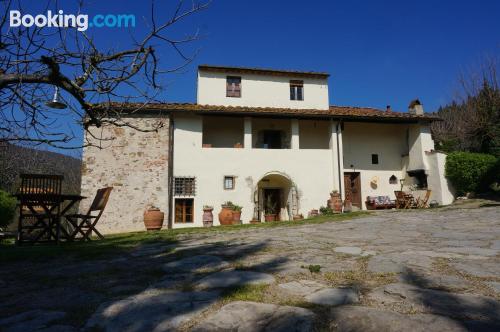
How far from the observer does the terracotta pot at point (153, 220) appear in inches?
496

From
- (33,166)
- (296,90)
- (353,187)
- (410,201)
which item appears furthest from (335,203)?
(33,166)

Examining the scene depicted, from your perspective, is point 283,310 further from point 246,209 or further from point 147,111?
point 147,111

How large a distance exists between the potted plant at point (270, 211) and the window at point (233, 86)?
500 centimetres

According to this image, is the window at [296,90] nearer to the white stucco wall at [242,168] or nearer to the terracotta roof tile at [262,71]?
the terracotta roof tile at [262,71]

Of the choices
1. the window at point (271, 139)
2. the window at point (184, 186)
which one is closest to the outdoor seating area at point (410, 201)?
the window at point (271, 139)

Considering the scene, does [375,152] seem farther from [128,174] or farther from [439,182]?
[128,174]

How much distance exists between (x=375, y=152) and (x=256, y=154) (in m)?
6.04

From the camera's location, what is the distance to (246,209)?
13930mm

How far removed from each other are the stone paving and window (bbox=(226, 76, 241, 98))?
12352 millimetres

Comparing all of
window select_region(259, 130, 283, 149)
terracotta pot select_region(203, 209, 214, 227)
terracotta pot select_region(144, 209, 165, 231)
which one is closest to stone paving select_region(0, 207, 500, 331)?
terracotta pot select_region(144, 209, 165, 231)

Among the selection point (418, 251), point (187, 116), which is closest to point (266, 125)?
point (187, 116)

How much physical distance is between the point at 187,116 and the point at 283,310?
1292 centimetres

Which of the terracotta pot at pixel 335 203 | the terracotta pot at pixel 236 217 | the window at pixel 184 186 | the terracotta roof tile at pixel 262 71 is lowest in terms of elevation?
the terracotta pot at pixel 236 217

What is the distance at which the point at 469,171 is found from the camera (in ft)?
46.4
